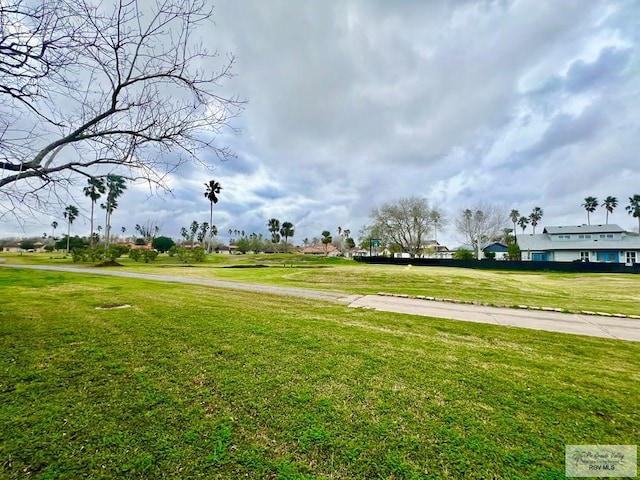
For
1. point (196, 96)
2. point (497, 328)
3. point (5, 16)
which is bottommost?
point (497, 328)

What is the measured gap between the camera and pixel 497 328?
239 inches

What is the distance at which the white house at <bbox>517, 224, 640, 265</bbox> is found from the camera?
3341 centimetres

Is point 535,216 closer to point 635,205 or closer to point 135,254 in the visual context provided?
point 635,205

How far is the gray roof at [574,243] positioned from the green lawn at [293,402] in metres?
41.6

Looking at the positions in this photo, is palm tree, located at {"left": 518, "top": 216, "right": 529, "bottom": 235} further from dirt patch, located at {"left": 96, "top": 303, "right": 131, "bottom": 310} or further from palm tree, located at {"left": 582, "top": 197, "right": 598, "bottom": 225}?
dirt patch, located at {"left": 96, "top": 303, "right": 131, "bottom": 310}

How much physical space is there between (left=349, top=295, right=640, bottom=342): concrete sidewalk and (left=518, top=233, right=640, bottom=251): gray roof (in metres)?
37.9

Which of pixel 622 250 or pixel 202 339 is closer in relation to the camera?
pixel 202 339

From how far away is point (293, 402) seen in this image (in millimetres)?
2777

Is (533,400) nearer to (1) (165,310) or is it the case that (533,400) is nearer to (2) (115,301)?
(1) (165,310)

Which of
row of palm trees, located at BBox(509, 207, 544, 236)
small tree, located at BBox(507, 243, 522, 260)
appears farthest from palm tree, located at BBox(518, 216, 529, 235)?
small tree, located at BBox(507, 243, 522, 260)

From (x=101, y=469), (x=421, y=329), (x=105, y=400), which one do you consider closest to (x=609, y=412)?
(x=421, y=329)

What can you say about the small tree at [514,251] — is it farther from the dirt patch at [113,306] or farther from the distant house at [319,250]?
the distant house at [319,250]

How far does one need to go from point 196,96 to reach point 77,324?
15.2 ft

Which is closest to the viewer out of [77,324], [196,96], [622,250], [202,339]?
[196,96]
